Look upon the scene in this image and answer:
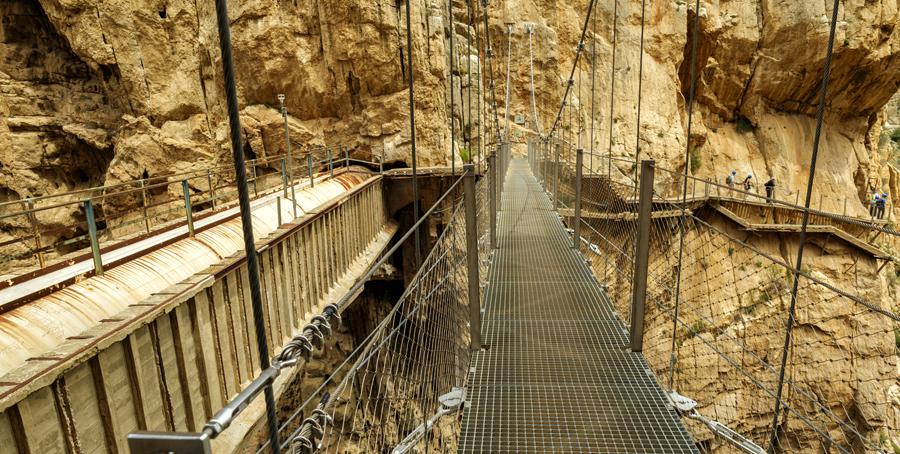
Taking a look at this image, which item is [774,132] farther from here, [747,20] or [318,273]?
[318,273]

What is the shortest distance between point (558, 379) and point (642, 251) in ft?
3.00

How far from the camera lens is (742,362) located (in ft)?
33.8

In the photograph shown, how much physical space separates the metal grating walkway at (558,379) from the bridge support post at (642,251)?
20 cm

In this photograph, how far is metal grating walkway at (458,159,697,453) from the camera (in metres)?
2.07

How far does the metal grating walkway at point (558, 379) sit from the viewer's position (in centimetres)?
207

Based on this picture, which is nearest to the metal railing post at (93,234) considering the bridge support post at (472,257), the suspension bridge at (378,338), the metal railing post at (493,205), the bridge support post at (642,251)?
the suspension bridge at (378,338)

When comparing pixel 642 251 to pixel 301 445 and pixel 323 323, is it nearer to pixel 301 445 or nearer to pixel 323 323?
pixel 323 323

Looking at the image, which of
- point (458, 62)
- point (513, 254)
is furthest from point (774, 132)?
point (513, 254)

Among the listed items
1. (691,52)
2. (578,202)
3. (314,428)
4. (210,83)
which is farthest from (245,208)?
(691,52)

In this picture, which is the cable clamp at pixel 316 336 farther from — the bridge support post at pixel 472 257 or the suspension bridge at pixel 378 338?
the bridge support post at pixel 472 257

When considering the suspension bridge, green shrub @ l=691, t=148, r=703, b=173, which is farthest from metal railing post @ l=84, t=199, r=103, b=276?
green shrub @ l=691, t=148, r=703, b=173

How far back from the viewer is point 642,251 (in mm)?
2668

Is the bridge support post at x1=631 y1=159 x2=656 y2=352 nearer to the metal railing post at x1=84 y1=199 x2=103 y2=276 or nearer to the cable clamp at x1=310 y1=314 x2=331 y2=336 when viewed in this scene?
the cable clamp at x1=310 y1=314 x2=331 y2=336

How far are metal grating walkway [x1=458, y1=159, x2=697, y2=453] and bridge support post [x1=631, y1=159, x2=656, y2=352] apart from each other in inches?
7.8
